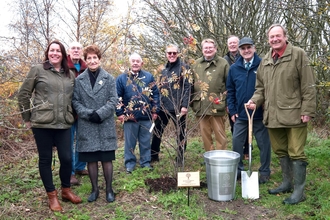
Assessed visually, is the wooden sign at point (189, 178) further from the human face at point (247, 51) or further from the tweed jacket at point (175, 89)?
the human face at point (247, 51)

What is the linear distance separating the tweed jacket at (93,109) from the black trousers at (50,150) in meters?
0.20

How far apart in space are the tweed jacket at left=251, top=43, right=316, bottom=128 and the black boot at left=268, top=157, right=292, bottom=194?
0.57 m

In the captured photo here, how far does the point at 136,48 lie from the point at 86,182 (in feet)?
19.4

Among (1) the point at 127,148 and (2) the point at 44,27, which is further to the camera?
(2) the point at 44,27

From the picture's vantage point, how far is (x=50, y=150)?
3619 mm

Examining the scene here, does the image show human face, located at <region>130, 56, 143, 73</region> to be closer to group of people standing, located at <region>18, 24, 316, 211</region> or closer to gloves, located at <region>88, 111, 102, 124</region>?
group of people standing, located at <region>18, 24, 316, 211</region>

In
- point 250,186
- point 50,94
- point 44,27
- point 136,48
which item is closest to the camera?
point 50,94

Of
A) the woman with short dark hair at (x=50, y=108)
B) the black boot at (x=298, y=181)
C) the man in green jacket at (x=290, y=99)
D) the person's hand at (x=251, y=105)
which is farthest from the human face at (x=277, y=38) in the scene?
the woman with short dark hair at (x=50, y=108)

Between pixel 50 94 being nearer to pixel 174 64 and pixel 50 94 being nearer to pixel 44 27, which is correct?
pixel 174 64

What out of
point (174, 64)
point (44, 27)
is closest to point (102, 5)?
point (44, 27)

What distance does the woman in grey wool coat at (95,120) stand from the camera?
382 cm

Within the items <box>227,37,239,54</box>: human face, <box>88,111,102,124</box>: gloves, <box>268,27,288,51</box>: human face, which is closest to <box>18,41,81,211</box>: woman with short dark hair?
<box>88,111,102,124</box>: gloves

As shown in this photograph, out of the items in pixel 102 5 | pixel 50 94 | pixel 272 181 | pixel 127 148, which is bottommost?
pixel 272 181

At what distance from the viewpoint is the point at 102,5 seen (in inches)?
459
